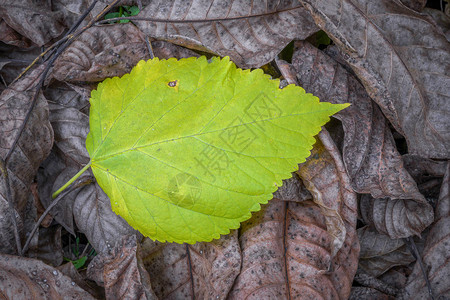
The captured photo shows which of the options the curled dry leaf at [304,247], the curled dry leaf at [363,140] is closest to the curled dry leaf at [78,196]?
the curled dry leaf at [304,247]

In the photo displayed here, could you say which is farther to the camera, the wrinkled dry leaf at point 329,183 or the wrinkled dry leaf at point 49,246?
the wrinkled dry leaf at point 49,246

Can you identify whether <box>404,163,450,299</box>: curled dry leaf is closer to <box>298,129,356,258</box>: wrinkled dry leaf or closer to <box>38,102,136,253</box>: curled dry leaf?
<box>298,129,356,258</box>: wrinkled dry leaf

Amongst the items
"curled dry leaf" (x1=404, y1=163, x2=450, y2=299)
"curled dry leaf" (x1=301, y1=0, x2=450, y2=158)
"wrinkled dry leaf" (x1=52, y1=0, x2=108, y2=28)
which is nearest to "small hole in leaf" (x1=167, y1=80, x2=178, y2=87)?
"curled dry leaf" (x1=301, y1=0, x2=450, y2=158)

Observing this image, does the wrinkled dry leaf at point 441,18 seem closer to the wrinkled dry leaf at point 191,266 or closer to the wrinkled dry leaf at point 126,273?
the wrinkled dry leaf at point 191,266

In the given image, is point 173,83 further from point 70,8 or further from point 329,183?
point 70,8

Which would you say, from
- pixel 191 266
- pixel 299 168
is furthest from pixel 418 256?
pixel 191 266

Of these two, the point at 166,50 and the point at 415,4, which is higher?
the point at 415,4

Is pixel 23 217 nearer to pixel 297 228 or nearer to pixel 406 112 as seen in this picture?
pixel 297 228

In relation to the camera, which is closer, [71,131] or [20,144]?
[20,144]
